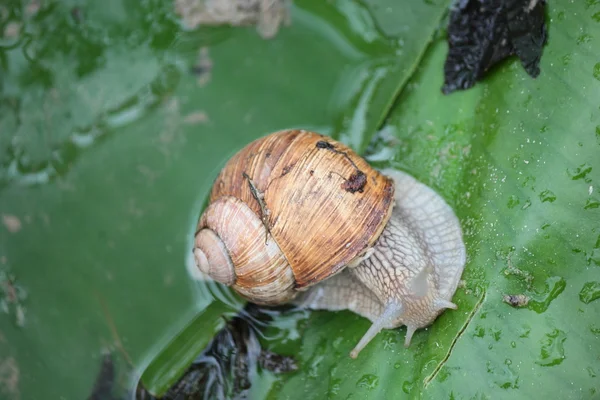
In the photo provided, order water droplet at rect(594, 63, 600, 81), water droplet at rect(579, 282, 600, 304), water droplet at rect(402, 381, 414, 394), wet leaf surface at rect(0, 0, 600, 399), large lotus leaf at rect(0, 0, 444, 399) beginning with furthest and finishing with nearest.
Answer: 1. large lotus leaf at rect(0, 0, 444, 399)
2. wet leaf surface at rect(0, 0, 600, 399)
3. water droplet at rect(402, 381, 414, 394)
4. water droplet at rect(594, 63, 600, 81)
5. water droplet at rect(579, 282, 600, 304)

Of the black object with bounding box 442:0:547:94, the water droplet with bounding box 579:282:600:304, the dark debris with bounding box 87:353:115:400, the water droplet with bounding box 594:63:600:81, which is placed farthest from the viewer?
the dark debris with bounding box 87:353:115:400

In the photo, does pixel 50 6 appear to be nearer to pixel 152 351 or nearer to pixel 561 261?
pixel 152 351

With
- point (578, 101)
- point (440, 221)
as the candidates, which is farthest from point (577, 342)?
point (578, 101)

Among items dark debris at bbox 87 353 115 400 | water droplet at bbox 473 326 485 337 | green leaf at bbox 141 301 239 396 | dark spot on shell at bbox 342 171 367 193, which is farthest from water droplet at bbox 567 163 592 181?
dark debris at bbox 87 353 115 400

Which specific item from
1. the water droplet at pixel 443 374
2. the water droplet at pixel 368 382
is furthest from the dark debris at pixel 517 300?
the water droplet at pixel 368 382

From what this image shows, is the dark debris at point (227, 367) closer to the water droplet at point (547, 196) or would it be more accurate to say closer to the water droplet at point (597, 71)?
the water droplet at point (547, 196)

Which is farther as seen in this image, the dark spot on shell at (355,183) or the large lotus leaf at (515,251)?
the dark spot on shell at (355,183)

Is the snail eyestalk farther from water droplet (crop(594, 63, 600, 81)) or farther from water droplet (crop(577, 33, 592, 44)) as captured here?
water droplet (crop(577, 33, 592, 44))
